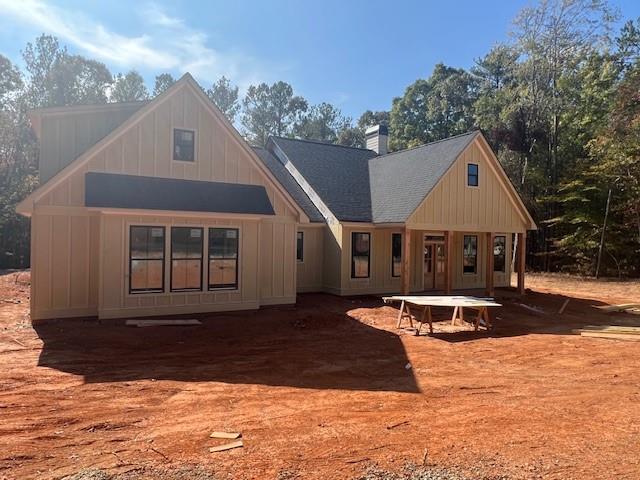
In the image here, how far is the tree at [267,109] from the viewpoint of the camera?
2125 inches

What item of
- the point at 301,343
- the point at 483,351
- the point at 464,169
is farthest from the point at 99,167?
the point at 464,169

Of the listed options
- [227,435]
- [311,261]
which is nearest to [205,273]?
[311,261]

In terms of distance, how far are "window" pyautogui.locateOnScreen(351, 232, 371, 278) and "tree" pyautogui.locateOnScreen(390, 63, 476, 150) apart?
26823mm

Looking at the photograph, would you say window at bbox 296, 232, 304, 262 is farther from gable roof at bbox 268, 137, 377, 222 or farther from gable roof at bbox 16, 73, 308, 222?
gable roof at bbox 16, 73, 308, 222

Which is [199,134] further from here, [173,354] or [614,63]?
[614,63]

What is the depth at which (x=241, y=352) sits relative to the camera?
9242 mm

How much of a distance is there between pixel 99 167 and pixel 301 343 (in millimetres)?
6759

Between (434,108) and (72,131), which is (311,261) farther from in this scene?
(434,108)

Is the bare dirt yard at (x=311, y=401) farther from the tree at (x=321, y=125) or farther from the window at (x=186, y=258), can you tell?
the tree at (x=321, y=125)

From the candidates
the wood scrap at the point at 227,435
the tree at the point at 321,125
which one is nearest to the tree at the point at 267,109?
the tree at the point at 321,125

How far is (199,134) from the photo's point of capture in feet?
43.3

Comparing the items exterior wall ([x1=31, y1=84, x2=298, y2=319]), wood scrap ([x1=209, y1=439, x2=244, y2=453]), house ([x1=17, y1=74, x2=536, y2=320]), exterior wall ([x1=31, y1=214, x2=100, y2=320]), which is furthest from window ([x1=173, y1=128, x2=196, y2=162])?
wood scrap ([x1=209, y1=439, x2=244, y2=453])

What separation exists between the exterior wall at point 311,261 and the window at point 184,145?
5.44 m

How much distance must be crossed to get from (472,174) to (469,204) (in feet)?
3.88
